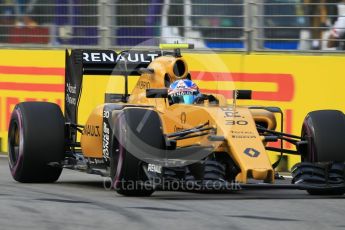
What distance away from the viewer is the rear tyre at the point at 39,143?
35.7 feet

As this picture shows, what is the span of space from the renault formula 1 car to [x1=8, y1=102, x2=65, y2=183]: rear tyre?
11 mm

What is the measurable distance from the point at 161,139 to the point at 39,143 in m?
1.91

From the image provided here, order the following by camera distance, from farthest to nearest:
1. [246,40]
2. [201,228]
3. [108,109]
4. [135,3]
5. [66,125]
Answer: [135,3] → [246,40] → [66,125] → [108,109] → [201,228]

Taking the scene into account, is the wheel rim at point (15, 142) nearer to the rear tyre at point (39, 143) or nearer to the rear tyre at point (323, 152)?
the rear tyre at point (39, 143)

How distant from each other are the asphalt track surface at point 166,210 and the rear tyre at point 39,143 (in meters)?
0.47

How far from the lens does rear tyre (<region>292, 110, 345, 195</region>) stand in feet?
31.1

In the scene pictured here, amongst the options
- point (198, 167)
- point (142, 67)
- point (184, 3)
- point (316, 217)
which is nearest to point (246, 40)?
point (184, 3)

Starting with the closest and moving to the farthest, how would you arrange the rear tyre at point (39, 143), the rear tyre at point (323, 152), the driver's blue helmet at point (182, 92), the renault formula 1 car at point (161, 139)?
the renault formula 1 car at point (161, 139) → the rear tyre at point (323, 152) → the driver's blue helmet at point (182, 92) → the rear tyre at point (39, 143)

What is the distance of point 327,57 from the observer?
12594 mm

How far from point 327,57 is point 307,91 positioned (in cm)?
50

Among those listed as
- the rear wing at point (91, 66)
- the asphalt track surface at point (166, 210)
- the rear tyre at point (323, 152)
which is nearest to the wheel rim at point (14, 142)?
the rear wing at point (91, 66)

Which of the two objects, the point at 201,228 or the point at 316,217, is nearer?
the point at 201,228

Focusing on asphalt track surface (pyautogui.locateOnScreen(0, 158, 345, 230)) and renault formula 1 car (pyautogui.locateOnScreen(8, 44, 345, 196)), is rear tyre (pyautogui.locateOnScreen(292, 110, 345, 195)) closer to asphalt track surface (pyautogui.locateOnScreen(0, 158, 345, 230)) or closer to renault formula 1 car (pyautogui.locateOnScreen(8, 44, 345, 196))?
renault formula 1 car (pyautogui.locateOnScreen(8, 44, 345, 196))

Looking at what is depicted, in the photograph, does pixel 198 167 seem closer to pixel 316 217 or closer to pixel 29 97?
pixel 316 217
